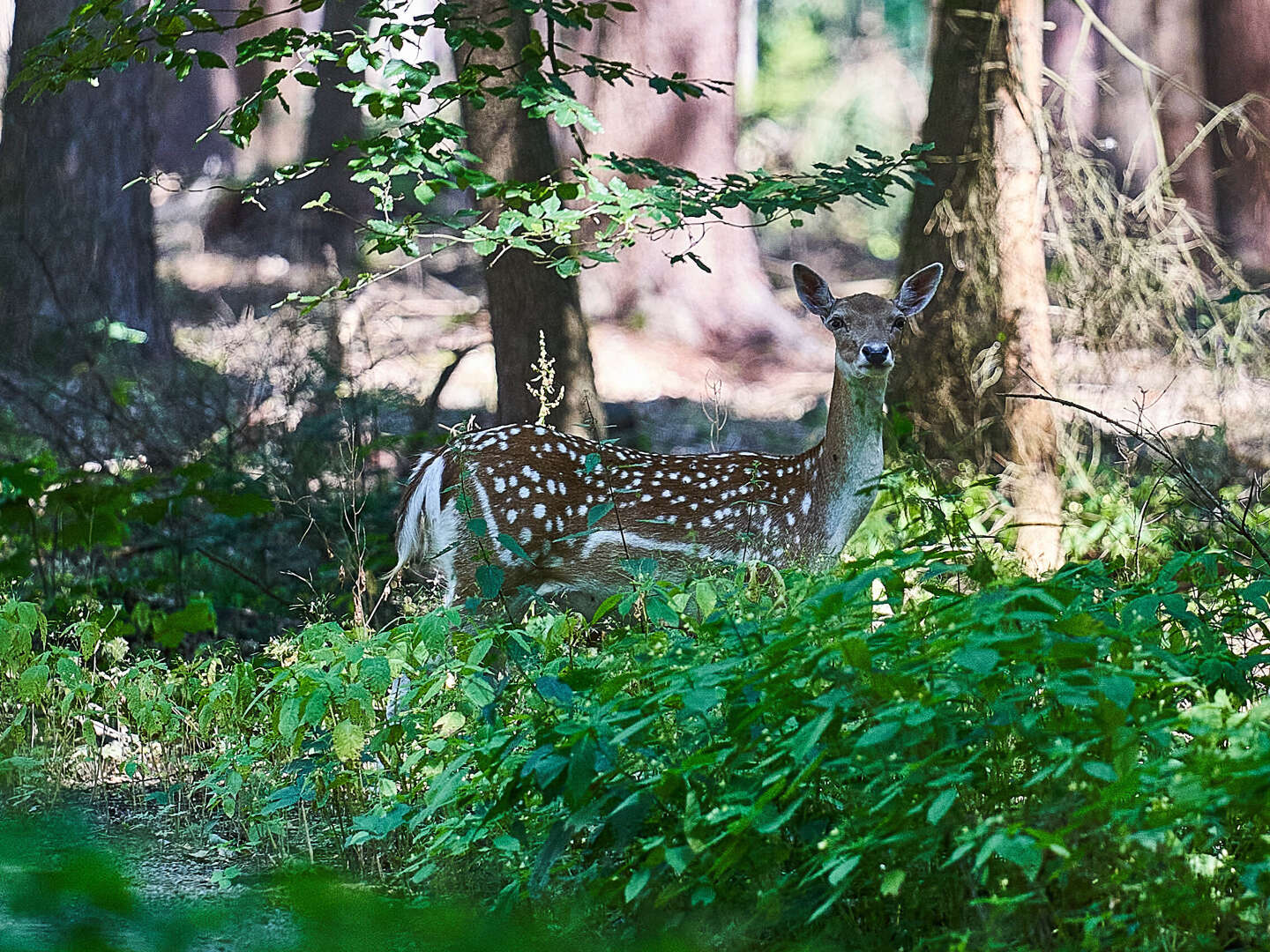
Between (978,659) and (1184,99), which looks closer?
(978,659)

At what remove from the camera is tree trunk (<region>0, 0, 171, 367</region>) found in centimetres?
1174

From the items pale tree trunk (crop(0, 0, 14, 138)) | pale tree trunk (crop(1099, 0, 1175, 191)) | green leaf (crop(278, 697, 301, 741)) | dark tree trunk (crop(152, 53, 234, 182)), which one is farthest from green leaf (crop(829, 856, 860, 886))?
dark tree trunk (crop(152, 53, 234, 182))

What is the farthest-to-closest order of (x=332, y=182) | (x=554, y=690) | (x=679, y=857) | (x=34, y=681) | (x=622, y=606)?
(x=332, y=182), (x=34, y=681), (x=622, y=606), (x=554, y=690), (x=679, y=857)

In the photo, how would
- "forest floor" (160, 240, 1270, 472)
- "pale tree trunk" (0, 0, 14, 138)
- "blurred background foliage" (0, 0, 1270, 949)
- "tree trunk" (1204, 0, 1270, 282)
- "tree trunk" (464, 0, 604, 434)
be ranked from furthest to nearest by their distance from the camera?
"pale tree trunk" (0, 0, 14, 138), "tree trunk" (1204, 0, 1270, 282), "forest floor" (160, 240, 1270, 472), "tree trunk" (464, 0, 604, 434), "blurred background foliage" (0, 0, 1270, 949)

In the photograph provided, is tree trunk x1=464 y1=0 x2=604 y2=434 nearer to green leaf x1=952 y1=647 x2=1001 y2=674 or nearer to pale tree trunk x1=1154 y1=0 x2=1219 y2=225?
green leaf x1=952 y1=647 x2=1001 y2=674

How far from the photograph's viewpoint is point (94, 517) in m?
6.14

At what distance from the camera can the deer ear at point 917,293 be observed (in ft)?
21.0

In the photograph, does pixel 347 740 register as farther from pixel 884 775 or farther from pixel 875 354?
pixel 875 354

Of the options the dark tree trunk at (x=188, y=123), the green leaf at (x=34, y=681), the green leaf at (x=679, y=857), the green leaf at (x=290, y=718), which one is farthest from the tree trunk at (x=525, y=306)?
the dark tree trunk at (x=188, y=123)

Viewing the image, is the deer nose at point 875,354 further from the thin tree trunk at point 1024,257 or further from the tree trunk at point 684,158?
the tree trunk at point 684,158

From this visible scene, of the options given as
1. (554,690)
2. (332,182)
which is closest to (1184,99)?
(332,182)

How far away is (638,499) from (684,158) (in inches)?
379

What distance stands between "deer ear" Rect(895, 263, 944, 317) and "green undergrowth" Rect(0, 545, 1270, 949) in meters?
2.92

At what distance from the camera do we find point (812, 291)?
259 inches
